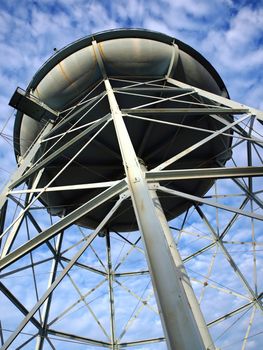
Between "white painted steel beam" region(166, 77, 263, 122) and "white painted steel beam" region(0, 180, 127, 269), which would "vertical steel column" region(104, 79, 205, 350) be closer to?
"white painted steel beam" region(0, 180, 127, 269)

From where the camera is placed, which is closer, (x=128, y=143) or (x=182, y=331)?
(x=182, y=331)

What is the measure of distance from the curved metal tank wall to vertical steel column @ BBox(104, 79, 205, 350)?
3825mm

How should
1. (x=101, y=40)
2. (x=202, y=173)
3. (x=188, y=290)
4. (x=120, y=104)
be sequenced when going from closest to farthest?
1. (x=202, y=173)
2. (x=188, y=290)
3. (x=101, y=40)
4. (x=120, y=104)

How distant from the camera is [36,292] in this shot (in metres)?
8.94

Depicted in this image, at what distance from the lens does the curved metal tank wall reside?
9.17m

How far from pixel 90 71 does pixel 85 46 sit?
87cm

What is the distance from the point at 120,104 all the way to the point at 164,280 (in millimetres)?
7498

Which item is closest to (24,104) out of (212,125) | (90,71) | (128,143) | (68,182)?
(90,71)

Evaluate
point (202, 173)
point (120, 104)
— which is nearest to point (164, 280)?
point (202, 173)

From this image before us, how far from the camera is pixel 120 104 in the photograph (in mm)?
9945

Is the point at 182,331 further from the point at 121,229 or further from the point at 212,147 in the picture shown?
the point at 121,229

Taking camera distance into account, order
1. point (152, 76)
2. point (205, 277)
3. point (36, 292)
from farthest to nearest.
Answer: point (205, 277) → point (152, 76) → point (36, 292)

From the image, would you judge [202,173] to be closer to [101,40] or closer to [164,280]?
[164,280]

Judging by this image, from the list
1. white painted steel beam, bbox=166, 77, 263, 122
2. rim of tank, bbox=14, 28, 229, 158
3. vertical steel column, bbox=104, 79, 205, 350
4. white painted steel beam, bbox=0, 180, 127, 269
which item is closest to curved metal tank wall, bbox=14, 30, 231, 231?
rim of tank, bbox=14, 28, 229, 158
